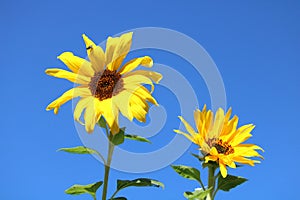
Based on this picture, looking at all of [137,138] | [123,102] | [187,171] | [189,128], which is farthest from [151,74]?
[187,171]

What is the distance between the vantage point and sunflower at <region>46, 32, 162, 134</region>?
5.24 feet

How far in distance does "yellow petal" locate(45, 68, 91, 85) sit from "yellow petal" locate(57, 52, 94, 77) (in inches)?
1.0

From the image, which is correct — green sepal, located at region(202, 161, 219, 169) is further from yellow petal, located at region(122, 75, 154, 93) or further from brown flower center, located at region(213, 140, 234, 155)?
yellow petal, located at region(122, 75, 154, 93)

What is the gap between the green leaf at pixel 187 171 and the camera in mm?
1927

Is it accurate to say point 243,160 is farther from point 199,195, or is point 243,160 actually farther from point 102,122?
point 102,122

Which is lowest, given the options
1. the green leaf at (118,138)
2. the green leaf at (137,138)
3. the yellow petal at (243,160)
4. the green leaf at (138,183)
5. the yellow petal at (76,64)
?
the green leaf at (138,183)

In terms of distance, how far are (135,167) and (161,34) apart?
648 millimetres

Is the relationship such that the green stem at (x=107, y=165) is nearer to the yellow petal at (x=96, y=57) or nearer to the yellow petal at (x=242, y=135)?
the yellow petal at (x=96, y=57)

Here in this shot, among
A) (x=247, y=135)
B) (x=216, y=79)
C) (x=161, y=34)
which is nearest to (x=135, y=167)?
(x=216, y=79)

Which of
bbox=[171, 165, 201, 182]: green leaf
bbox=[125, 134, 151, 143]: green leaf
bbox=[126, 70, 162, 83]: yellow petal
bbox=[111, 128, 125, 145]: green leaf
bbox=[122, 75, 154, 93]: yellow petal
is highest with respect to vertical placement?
bbox=[126, 70, 162, 83]: yellow petal

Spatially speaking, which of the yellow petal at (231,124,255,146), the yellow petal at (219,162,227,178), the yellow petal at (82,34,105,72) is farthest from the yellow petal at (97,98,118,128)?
the yellow petal at (231,124,255,146)

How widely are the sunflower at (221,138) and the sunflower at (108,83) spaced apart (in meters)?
0.30

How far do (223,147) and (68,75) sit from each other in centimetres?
103

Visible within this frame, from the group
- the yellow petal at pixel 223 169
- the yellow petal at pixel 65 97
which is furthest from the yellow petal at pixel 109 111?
the yellow petal at pixel 223 169
